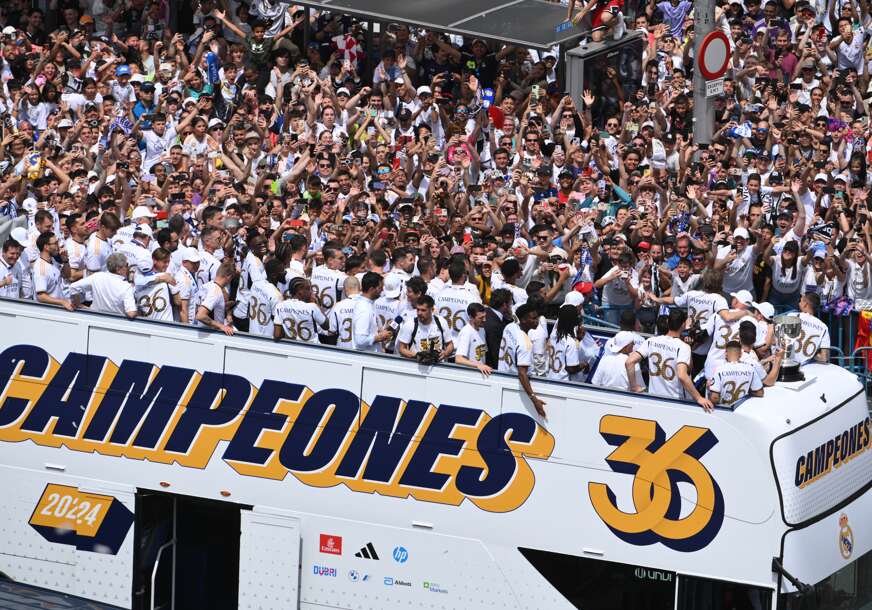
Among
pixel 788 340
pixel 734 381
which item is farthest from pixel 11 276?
pixel 788 340

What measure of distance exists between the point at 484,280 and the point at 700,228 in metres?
2.59

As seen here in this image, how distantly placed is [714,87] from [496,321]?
24.9 ft

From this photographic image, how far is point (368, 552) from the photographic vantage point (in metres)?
11.9

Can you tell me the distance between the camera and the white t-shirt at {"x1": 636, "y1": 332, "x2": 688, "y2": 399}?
12.1 metres

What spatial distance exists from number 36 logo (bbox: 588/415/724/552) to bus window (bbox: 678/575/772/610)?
0.88ft

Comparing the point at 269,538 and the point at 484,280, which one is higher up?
the point at 484,280

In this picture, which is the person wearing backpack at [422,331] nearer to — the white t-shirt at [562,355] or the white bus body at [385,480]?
the white bus body at [385,480]

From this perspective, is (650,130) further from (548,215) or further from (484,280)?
(484,280)

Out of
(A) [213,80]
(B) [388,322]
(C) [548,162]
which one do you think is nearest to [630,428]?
(B) [388,322]

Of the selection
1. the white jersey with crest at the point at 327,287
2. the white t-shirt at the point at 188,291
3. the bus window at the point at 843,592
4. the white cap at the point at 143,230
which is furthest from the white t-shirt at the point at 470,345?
the white cap at the point at 143,230

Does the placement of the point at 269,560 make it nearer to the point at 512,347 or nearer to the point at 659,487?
the point at 512,347

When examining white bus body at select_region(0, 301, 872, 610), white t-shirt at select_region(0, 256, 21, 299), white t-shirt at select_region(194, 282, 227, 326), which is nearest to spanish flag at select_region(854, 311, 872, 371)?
white bus body at select_region(0, 301, 872, 610)

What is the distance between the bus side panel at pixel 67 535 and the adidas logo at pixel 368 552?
1.94 metres

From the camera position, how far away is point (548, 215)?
17.1 metres
